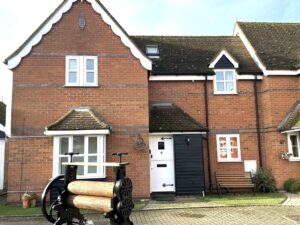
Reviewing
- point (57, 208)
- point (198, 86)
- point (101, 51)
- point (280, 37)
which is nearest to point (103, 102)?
point (101, 51)

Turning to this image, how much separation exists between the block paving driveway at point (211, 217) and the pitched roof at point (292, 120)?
429cm

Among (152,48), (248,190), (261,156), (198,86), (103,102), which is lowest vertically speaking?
(248,190)

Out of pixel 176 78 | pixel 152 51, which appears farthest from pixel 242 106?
pixel 152 51

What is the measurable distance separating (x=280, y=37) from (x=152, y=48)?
7205 mm

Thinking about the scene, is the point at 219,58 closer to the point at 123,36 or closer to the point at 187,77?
the point at 187,77

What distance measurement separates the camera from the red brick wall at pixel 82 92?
1173cm

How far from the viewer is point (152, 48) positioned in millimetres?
16000

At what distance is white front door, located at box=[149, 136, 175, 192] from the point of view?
12.7 m

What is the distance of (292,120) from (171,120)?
212 inches

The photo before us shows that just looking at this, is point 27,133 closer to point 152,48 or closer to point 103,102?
point 103,102

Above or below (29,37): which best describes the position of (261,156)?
below

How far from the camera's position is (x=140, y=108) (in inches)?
485

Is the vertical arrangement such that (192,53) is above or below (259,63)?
above

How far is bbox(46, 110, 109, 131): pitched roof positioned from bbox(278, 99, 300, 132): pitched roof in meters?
7.80
